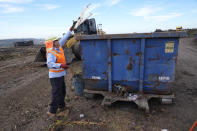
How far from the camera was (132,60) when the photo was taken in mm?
3299

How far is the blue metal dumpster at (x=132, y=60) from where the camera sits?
3082 millimetres

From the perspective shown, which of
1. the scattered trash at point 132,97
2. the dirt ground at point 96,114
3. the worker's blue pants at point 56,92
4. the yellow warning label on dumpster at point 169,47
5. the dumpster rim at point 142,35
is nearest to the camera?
the dirt ground at point 96,114

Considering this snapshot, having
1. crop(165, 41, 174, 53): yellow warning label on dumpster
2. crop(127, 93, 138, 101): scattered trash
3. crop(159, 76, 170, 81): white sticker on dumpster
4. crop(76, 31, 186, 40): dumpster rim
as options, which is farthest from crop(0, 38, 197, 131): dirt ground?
crop(76, 31, 186, 40): dumpster rim

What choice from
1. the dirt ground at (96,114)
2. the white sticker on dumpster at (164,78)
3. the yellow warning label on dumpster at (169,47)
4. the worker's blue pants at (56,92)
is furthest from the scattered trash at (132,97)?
the worker's blue pants at (56,92)

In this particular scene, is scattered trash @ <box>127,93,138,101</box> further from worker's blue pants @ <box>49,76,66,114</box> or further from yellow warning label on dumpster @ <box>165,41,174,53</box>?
A: worker's blue pants @ <box>49,76,66,114</box>

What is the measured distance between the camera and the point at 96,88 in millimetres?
3760

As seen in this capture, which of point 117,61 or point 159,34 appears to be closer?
point 159,34

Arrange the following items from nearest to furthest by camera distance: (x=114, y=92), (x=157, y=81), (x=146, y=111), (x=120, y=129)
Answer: (x=120, y=129), (x=146, y=111), (x=157, y=81), (x=114, y=92)

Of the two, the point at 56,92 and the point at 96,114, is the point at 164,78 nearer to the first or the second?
the point at 96,114

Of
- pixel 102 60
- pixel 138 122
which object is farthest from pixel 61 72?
pixel 138 122

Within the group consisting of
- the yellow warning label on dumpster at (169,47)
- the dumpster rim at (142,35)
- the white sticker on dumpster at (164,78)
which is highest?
the dumpster rim at (142,35)

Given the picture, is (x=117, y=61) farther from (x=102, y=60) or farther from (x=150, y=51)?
(x=150, y=51)

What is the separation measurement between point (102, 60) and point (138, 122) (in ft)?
5.14

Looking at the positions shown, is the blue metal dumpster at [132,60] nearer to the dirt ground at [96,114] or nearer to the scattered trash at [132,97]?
the scattered trash at [132,97]
